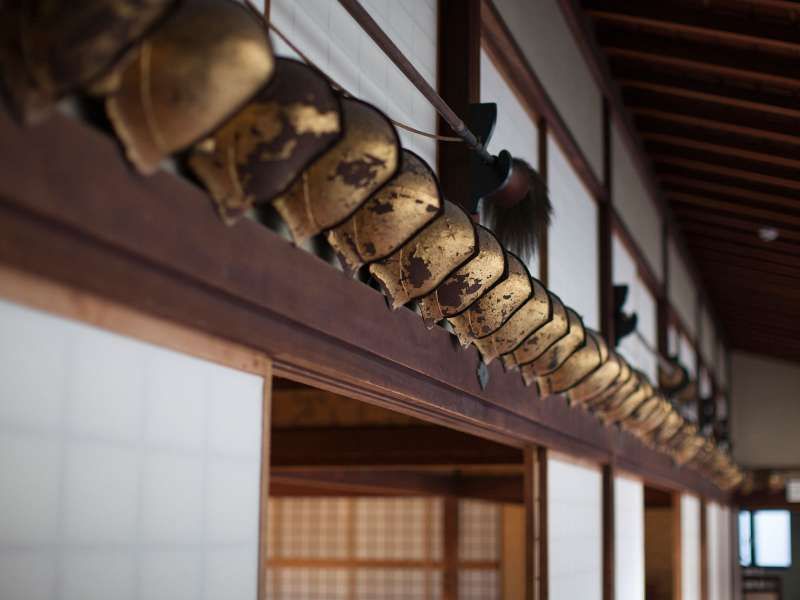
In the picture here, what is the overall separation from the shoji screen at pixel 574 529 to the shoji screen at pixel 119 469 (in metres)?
2.62

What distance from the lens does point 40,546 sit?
4.82 ft

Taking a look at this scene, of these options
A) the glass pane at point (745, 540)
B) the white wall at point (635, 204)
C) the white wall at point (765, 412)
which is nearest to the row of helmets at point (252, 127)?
the white wall at point (635, 204)

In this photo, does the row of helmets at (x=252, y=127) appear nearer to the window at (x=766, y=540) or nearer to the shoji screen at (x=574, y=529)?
the shoji screen at (x=574, y=529)

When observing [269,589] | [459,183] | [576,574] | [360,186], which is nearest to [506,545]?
[269,589]

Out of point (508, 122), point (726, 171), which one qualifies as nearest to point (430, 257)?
point (508, 122)

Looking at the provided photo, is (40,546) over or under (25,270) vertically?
under

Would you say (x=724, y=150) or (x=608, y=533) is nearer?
(x=608, y=533)

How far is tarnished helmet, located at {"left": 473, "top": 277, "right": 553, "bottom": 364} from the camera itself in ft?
9.68

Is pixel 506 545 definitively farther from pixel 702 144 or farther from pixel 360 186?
pixel 360 186

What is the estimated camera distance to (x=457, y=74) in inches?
129

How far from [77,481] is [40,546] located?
11 centimetres

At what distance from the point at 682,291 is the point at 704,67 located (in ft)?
15.9

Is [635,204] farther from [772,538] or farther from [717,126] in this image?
[772,538]

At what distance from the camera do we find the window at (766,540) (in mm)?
16953
